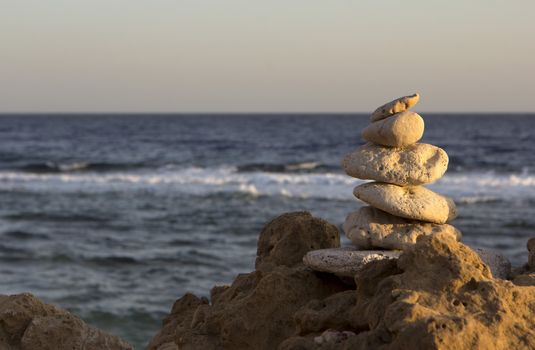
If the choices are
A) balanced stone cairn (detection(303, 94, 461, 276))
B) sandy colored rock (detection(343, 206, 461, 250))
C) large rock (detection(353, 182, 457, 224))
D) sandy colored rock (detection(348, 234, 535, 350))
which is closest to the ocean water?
sandy colored rock (detection(343, 206, 461, 250))

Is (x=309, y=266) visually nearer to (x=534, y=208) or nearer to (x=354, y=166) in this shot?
(x=354, y=166)

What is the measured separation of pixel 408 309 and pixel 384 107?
8.95ft

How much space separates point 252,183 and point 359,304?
27053mm

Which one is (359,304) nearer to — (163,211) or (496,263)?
(496,263)

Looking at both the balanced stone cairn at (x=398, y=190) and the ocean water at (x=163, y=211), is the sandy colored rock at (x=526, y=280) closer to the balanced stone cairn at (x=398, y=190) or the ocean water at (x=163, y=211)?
the balanced stone cairn at (x=398, y=190)

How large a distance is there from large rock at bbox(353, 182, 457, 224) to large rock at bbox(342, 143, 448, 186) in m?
0.08

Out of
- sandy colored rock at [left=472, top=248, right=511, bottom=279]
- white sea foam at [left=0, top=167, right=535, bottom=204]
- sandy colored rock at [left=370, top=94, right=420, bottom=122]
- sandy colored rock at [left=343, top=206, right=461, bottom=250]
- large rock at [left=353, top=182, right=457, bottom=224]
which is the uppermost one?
sandy colored rock at [left=370, top=94, right=420, bottom=122]

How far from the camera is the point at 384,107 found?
7.13 metres

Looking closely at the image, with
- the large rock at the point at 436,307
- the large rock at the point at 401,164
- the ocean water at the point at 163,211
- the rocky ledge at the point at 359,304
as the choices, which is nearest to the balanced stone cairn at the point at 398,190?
the large rock at the point at 401,164

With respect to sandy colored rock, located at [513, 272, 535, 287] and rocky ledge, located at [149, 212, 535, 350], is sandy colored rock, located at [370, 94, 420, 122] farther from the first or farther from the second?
sandy colored rock, located at [513, 272, 535, 287]

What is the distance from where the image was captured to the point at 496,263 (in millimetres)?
6953

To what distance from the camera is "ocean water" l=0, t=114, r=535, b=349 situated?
1509 centimetres

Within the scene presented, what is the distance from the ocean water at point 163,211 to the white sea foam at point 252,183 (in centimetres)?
5

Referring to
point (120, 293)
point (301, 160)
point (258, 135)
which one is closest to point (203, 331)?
→ point (120, 293)
